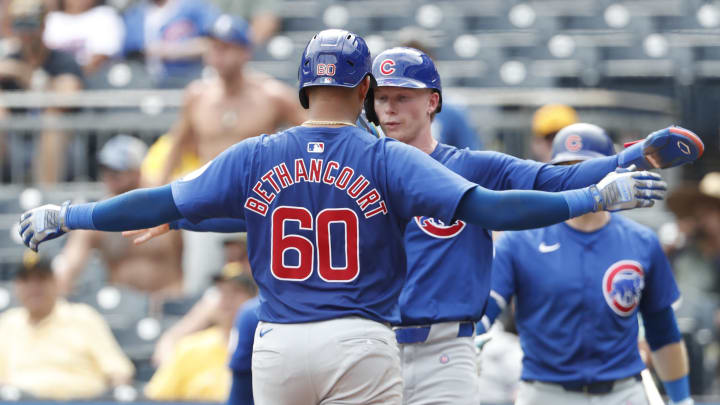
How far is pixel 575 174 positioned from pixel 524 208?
704 mm

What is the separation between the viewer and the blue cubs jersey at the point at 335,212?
3744 mm

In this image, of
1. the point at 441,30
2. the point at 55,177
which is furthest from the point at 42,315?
the point at 441,30

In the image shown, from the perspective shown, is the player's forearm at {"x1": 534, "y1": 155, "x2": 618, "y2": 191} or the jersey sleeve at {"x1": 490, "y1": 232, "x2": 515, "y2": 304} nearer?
the player's forearm at {"x1": 534, "y1": 155, "x2": 618, "y2": 191}

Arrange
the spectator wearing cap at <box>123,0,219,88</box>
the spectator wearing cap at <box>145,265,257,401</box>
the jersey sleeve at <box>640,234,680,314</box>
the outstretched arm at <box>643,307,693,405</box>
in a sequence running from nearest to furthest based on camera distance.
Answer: the jersey sleeve at <box>640,234,680,314</box>, the outstretched arm at <box>643,307,693,405</box>, the spectator wearing cap at <box>145,265,257,401</box>, the spectator wearing cap at <box>123,0,219,88</box>

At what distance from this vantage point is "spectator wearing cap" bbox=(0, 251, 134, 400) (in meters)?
7.79

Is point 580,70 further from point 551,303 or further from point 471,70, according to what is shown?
point 551,303

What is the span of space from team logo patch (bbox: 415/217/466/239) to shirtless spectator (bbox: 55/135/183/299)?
4.38 metres

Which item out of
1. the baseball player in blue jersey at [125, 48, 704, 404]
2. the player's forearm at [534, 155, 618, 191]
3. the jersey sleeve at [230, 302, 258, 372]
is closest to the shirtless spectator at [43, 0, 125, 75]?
the jersey sleeve at [230, 302, 258, 372]

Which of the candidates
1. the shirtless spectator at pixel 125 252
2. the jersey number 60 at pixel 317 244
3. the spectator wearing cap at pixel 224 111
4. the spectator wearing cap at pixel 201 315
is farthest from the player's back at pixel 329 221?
the shirtless spectator at pixel 125 252

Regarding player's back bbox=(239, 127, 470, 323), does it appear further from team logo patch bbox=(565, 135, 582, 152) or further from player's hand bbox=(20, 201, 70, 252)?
team logo patch bbox=(565, 135, 582, 152)

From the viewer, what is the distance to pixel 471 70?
11648 mm

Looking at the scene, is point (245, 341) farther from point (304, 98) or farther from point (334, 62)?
point (334, 62)

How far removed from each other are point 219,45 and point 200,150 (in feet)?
2.64

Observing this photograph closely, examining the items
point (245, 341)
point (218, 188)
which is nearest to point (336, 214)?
point (218, 188)
